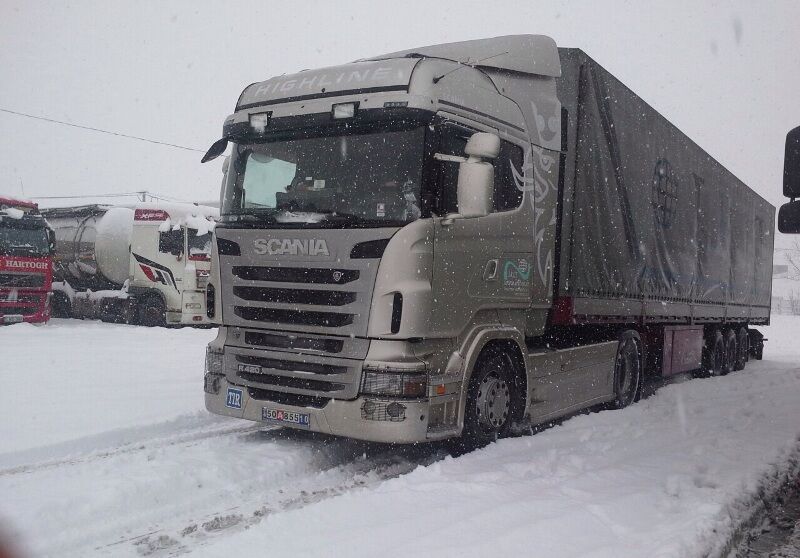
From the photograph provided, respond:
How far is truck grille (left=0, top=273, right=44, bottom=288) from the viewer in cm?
1616

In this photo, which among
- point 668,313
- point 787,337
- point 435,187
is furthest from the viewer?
point 787,337

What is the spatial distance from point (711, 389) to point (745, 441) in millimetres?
4792

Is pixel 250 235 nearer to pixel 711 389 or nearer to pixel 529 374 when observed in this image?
pixel 529 374

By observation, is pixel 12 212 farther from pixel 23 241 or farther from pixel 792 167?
pixel 792 167

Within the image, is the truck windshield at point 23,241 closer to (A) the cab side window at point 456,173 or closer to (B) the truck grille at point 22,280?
(B) the truck grille at point 22,280

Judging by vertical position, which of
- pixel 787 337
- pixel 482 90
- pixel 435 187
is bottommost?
pixel 787 337

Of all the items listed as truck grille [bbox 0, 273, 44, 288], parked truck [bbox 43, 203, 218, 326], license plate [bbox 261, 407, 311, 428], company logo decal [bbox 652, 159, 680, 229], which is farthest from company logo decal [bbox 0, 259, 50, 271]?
company logo decal [bbox 652, 159, 680, 229]

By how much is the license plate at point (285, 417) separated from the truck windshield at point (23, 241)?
45.0ft

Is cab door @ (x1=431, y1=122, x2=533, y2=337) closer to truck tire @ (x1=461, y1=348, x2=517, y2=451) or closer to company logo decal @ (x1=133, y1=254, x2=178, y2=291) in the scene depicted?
truck tire @ (x1=461, y1=348, x2=517, y2=451)

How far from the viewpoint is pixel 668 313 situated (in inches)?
401

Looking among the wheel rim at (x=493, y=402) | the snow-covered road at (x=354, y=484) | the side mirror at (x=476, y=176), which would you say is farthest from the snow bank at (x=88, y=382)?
the side mirror at (x=476, y=176)

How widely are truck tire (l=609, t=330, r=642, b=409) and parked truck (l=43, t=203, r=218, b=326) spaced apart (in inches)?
452

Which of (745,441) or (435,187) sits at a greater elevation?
(435,187)

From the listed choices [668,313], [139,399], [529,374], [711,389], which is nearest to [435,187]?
[529,374]
